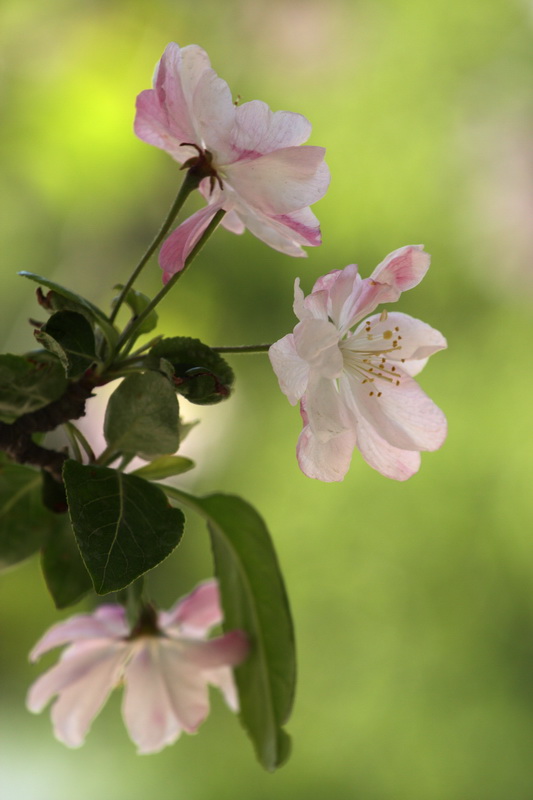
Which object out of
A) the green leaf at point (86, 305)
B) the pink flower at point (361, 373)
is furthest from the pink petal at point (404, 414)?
the green leaf at point (86, 305)

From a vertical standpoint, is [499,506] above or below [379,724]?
above

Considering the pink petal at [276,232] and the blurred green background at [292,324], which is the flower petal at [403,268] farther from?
the blurred green background at [292,324]

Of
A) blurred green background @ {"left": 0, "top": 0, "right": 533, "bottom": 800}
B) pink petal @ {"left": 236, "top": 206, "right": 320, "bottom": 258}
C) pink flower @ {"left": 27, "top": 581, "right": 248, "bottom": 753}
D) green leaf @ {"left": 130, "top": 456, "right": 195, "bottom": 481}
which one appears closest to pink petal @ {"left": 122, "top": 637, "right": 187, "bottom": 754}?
pink flower @ {"left": 27, "top": 581, "right": 248, "bottom": 753}

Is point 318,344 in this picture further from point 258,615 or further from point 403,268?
point 258,615

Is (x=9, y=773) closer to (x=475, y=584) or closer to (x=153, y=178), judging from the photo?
(x=475, y=584)

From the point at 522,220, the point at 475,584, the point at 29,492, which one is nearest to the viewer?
the point at 29,492

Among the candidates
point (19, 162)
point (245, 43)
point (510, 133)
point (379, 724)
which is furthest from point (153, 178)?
point (379, 724)

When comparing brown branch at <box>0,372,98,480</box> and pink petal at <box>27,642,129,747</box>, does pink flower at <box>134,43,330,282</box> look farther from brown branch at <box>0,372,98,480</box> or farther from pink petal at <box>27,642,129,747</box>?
pink petal at <box>27,642,129,747</box>

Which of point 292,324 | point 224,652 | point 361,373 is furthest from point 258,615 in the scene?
point 292,324
